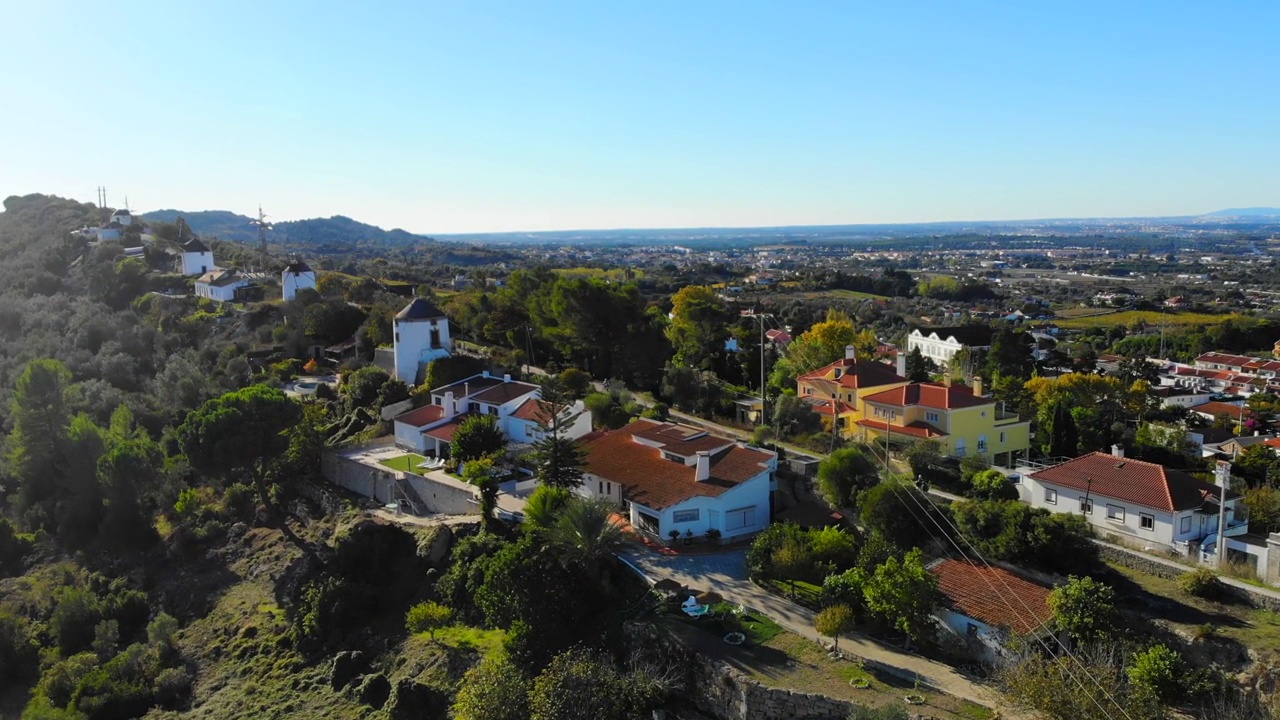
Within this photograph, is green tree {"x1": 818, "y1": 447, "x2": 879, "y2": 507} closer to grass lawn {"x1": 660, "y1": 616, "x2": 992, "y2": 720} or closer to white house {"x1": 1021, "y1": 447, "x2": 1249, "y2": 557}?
white house {"x1": 1021, "y1": 447, "x2": 1249, "y2": 557}

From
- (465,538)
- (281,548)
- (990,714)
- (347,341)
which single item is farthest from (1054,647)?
(347,341)

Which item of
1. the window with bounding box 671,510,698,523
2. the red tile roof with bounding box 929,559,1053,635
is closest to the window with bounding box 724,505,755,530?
the window with bounding box 671,510,698,523

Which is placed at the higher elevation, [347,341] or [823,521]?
[347,341]

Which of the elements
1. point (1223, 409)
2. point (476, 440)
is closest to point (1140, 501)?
point (476, 440)

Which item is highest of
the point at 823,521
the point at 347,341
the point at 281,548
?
the point at 347,341

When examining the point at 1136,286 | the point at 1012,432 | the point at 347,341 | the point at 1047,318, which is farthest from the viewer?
the point at 1136,286

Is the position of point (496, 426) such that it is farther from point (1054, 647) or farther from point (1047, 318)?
point (1047, 318)

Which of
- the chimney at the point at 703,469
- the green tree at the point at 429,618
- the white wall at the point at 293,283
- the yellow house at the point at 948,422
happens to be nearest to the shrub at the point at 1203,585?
the yellow house at the point at 948,422
